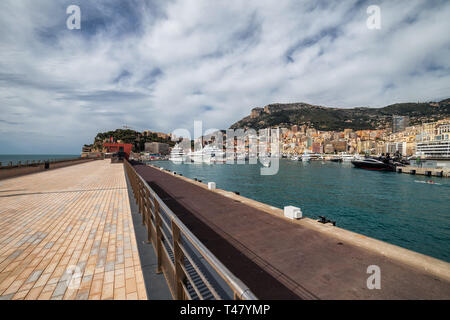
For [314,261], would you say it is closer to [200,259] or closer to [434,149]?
[200,259]

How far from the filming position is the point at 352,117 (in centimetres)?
16125

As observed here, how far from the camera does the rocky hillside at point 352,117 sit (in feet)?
467

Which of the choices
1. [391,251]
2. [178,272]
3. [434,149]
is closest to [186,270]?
[178,272]

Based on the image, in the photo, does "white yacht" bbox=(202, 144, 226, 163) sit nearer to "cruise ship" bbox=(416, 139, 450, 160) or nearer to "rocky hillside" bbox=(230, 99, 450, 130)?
"rocky hillside" bbox=(230, 99, 450, 130)

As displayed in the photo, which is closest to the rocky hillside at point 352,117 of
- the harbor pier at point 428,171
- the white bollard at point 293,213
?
the harbor pier at point 428,171

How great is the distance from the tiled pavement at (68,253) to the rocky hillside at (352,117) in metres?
147

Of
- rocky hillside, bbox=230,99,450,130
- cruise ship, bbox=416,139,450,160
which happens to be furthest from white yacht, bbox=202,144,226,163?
cruise ship, bbox=416,139,450,160

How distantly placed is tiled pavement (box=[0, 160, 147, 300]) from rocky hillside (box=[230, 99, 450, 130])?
5785 inches

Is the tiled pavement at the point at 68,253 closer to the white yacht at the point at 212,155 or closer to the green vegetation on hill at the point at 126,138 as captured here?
the white yacht at the point at 212,155

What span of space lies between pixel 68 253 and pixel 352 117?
7938 inches

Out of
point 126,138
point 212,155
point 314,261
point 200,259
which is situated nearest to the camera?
point 200,259
